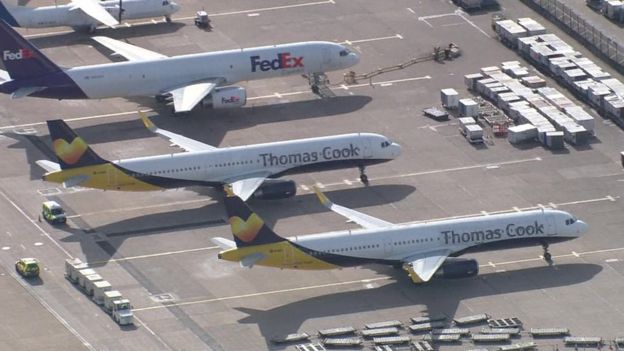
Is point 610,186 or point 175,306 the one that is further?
point 610,186

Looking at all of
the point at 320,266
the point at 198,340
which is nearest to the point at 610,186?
the point at 320,266

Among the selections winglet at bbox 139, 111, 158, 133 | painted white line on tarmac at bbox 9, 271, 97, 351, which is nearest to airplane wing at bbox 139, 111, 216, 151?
winglet at bbox 139, 111, 158, 133

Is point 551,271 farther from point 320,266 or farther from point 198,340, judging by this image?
point 198,340

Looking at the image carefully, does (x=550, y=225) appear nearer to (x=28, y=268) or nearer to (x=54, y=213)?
(x=28, y=268)

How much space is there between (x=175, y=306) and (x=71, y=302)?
8.09 m

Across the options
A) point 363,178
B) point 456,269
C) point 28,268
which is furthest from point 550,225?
point 28,268

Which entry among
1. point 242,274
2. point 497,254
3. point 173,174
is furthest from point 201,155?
point 497,254

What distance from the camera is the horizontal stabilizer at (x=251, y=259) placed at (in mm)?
161000

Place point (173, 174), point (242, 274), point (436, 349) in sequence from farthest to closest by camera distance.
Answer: point (173, 174)
point (242, 274)
point (436, 349)

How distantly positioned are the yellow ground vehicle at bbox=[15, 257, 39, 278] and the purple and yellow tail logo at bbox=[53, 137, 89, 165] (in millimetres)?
10608

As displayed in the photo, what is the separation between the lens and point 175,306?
163125mm

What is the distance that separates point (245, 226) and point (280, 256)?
3.96 meters

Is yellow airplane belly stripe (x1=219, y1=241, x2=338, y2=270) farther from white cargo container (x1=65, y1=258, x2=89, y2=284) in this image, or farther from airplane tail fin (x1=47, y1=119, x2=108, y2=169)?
airplane tail fin (x1=47, y1=119, x2=108, y2=169)

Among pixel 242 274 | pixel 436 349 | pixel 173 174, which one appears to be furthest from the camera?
pixel 173 174
